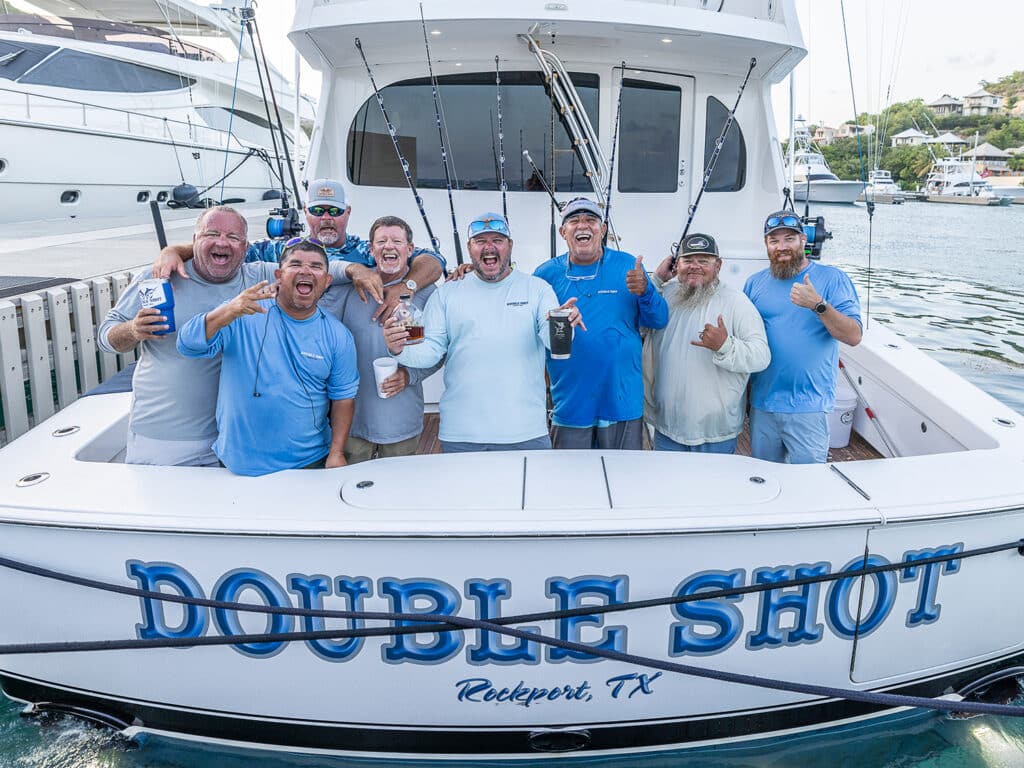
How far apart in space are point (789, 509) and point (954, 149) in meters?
75.7

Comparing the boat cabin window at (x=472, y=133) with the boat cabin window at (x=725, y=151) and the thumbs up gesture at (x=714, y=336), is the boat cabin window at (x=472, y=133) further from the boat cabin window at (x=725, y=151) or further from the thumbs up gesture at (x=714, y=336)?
the thumbs up gesture at (x=714, y=336)

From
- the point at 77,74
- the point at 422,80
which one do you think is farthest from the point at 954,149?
the point at 422,80

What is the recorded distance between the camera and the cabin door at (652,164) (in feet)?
15.1

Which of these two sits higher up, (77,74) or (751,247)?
(77,74)

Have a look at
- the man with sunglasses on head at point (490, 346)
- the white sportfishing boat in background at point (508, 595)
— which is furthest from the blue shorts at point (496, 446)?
the white sportfishing boat in background at point (508, 595)

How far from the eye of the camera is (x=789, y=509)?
2.17 metres

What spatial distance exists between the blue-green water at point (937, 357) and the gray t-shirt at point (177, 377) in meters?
1.17

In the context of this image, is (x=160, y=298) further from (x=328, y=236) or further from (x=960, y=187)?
(x=960, y=187)

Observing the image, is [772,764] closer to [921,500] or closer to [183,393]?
[921,500]

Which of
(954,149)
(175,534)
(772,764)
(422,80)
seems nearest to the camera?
(175,534)

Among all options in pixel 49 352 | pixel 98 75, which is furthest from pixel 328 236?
pixel 98 75

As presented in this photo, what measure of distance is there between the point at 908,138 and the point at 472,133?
7201 cm

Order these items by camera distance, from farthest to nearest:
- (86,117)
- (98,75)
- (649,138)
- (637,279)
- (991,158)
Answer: (991,158) → (98,75) → (86,117) → (649,138) → (637,279)

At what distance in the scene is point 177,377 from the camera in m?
2.56
